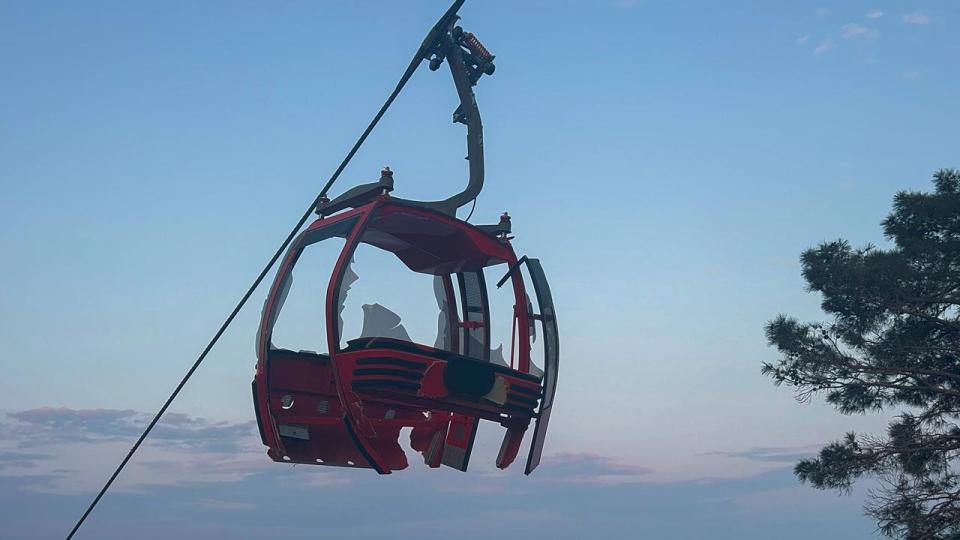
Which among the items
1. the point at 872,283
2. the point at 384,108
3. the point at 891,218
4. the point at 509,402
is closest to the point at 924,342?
the point at 872,283

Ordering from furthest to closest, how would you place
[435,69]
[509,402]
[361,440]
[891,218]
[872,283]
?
[891,218], [872,283], [435,69], [509,402], [361,440]

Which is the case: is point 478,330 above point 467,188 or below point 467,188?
below

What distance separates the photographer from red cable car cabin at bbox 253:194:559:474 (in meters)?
15.1

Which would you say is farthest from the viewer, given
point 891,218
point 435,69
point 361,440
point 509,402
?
point 891,218

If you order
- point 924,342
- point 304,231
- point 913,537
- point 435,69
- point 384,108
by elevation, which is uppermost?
point 435,69

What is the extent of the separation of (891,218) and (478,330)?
801 cm

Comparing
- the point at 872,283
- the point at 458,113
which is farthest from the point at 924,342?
the point at 458,113

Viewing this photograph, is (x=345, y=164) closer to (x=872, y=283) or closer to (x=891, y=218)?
(x=872, y=283)

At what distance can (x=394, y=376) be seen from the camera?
14.9m

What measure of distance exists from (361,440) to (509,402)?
239 centimetres

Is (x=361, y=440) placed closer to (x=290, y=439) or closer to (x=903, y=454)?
(x=290, y=439)

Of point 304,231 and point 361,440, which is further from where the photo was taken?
point 304,231

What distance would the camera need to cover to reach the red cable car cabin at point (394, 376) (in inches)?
595

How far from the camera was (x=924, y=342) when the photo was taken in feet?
60.6
